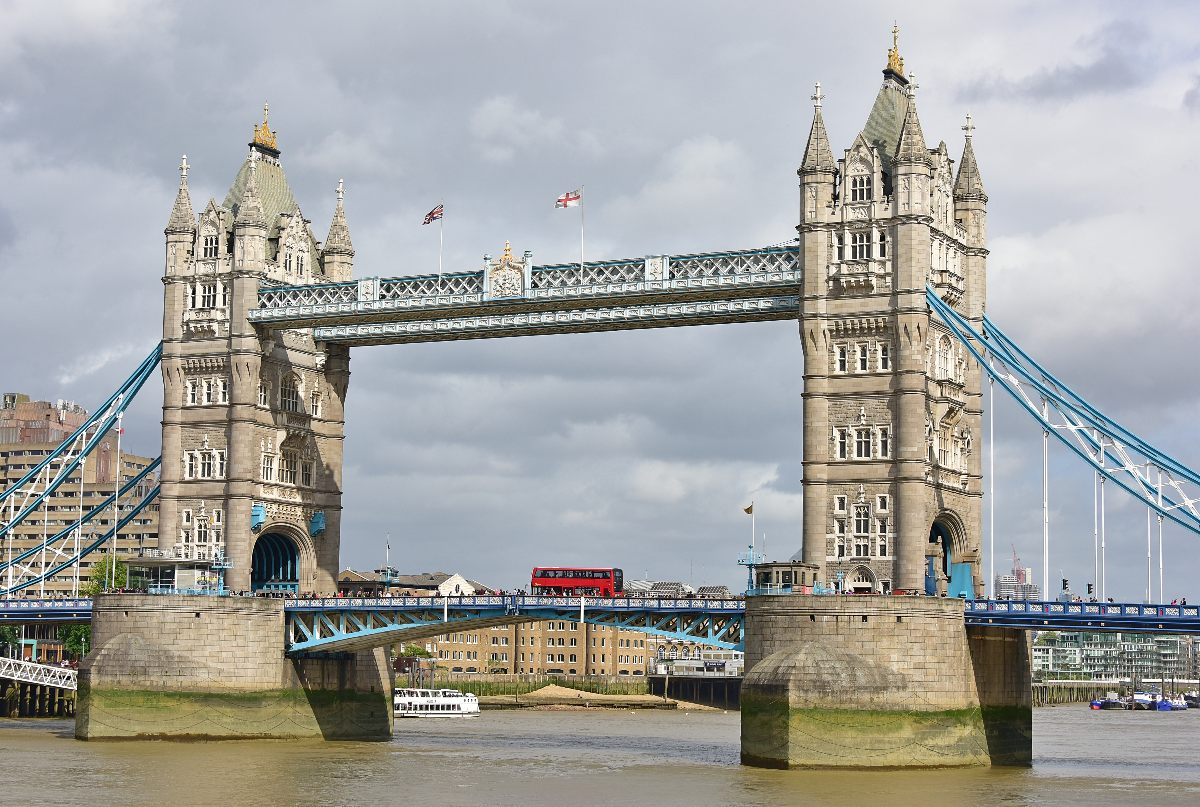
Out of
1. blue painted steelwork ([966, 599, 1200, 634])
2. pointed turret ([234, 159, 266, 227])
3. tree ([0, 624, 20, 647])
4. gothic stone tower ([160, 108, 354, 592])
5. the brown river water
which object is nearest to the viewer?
the brown river water

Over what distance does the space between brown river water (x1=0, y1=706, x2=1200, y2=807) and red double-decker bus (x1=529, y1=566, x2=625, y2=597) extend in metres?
7.90

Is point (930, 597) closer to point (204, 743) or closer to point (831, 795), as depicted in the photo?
point (831, 795)

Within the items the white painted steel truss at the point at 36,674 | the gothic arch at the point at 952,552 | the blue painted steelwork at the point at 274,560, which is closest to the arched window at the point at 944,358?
the gothic arch at the point at 952,552

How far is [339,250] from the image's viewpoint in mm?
108375

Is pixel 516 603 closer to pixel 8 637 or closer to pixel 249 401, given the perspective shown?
pixel 249 401

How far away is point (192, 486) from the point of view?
103250mm

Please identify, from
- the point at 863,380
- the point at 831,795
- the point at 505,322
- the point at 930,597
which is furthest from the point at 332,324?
the point at 831,795

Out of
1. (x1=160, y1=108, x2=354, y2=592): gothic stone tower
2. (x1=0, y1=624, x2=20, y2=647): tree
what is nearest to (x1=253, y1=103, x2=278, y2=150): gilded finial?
(x1=160, y1=108, x2=354, y2=592): gothic stone tower

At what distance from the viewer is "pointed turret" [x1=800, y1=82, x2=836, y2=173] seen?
8881cm

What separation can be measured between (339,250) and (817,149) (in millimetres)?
31562

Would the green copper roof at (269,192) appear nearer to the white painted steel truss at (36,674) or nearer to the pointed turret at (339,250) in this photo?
the pointed turret at (339,250)

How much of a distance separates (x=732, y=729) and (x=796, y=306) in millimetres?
47331

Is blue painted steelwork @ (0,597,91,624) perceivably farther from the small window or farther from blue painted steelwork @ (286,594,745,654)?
the small window

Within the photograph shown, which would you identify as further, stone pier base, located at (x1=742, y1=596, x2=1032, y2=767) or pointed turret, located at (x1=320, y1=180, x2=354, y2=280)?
pointed turret, located at (x1=320, y1=180, x2=354, y2=280)
